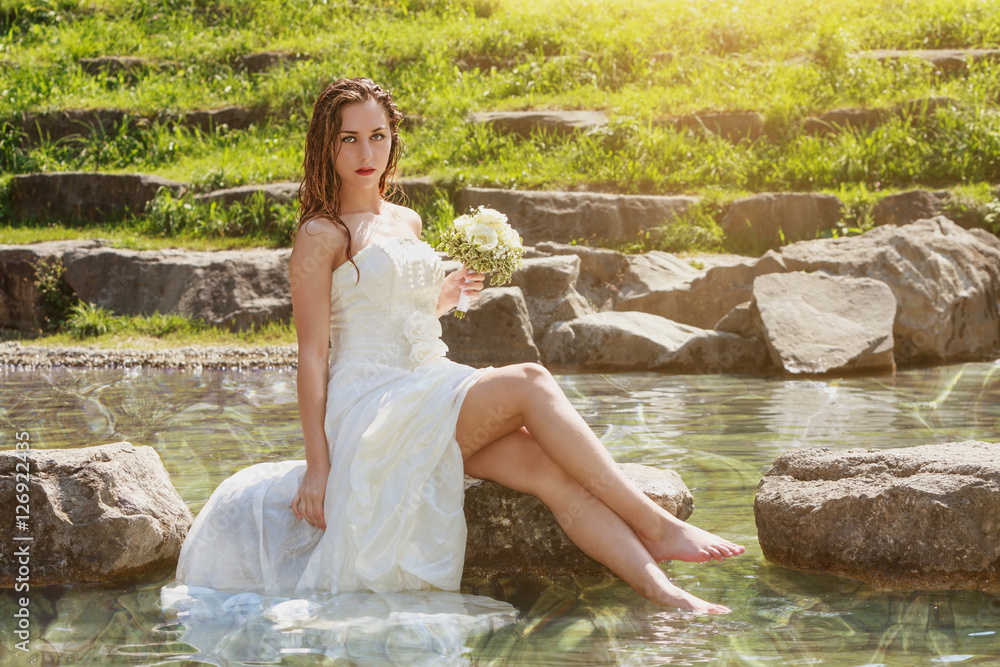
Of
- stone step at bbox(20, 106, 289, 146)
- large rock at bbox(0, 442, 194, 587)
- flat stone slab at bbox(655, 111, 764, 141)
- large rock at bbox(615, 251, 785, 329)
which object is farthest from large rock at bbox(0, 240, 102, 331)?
flat stone slab at bbox(655, 111, 764, 141)

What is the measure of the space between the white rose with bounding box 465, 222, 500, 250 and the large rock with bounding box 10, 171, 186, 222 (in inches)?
392

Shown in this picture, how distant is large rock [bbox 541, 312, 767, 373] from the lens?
876cm

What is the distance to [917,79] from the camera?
13016mm

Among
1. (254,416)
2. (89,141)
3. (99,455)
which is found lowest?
(254,416)

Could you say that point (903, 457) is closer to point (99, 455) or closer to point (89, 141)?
point (99, 455)

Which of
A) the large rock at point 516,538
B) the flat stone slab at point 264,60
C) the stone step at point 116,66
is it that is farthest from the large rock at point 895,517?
the stone step at point 116,66

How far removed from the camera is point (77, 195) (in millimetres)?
12898

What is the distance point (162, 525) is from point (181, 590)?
1.45 ft

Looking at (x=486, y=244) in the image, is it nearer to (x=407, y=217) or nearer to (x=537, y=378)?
(x=407, y=217)

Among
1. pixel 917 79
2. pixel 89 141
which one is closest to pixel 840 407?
pixel 917 79

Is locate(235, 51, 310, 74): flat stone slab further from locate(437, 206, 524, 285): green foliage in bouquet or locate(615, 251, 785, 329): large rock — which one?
locate(437, 206, 524, 285): green foliage in bouquet

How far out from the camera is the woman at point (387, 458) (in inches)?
134

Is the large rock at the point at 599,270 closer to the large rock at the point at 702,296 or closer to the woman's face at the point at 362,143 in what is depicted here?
the large rock at the point at 702,296

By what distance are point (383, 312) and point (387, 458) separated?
693mm
